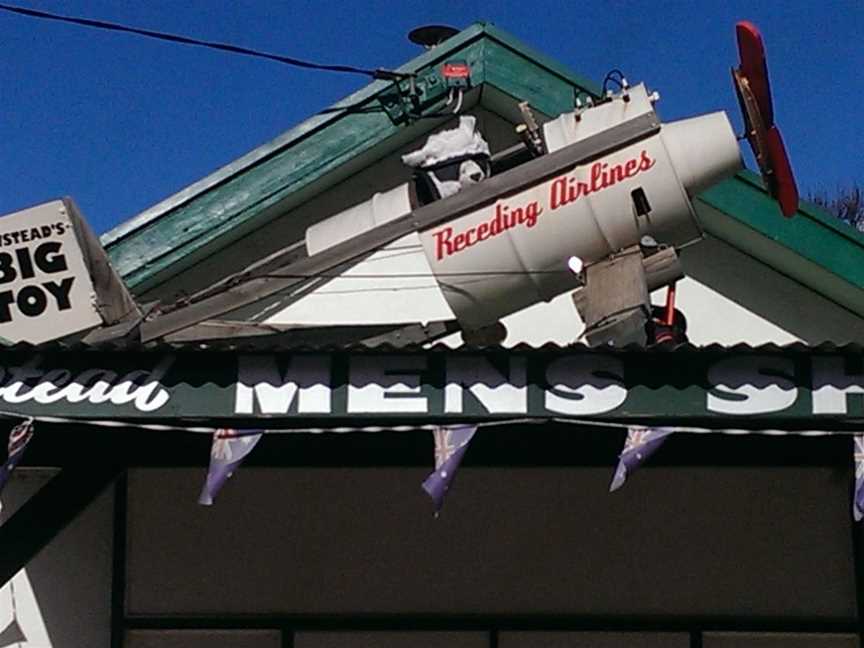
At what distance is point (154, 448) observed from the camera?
22.0 feet

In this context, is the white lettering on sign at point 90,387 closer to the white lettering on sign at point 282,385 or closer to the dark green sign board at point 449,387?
the dark green sign board at point 449,387

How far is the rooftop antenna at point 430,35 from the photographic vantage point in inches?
330

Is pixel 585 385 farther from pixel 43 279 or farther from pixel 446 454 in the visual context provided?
pixel 43 279

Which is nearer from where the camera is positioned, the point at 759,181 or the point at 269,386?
the point at 269,386

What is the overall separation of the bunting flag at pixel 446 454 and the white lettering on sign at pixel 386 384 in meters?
0.13

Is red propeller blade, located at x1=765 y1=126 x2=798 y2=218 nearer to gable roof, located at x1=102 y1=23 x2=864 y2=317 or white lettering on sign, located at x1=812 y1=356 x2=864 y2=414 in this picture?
gable roof, located at x1=102 y1=23 x2=864 y2=317

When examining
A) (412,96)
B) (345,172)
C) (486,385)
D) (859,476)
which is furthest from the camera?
(345,172)

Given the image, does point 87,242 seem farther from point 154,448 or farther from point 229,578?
point 229,578

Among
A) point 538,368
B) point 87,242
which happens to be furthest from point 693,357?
point 87,242

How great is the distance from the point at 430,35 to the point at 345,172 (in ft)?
3.41

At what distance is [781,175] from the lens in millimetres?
6848

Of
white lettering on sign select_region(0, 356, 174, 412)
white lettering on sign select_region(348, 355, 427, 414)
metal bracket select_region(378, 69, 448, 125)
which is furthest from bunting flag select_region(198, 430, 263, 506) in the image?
metal bracket select_region(378, 69, 448, 125)

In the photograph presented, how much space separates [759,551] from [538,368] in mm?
2472

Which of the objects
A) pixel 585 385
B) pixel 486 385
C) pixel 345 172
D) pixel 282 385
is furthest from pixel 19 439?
pixel 345 172
